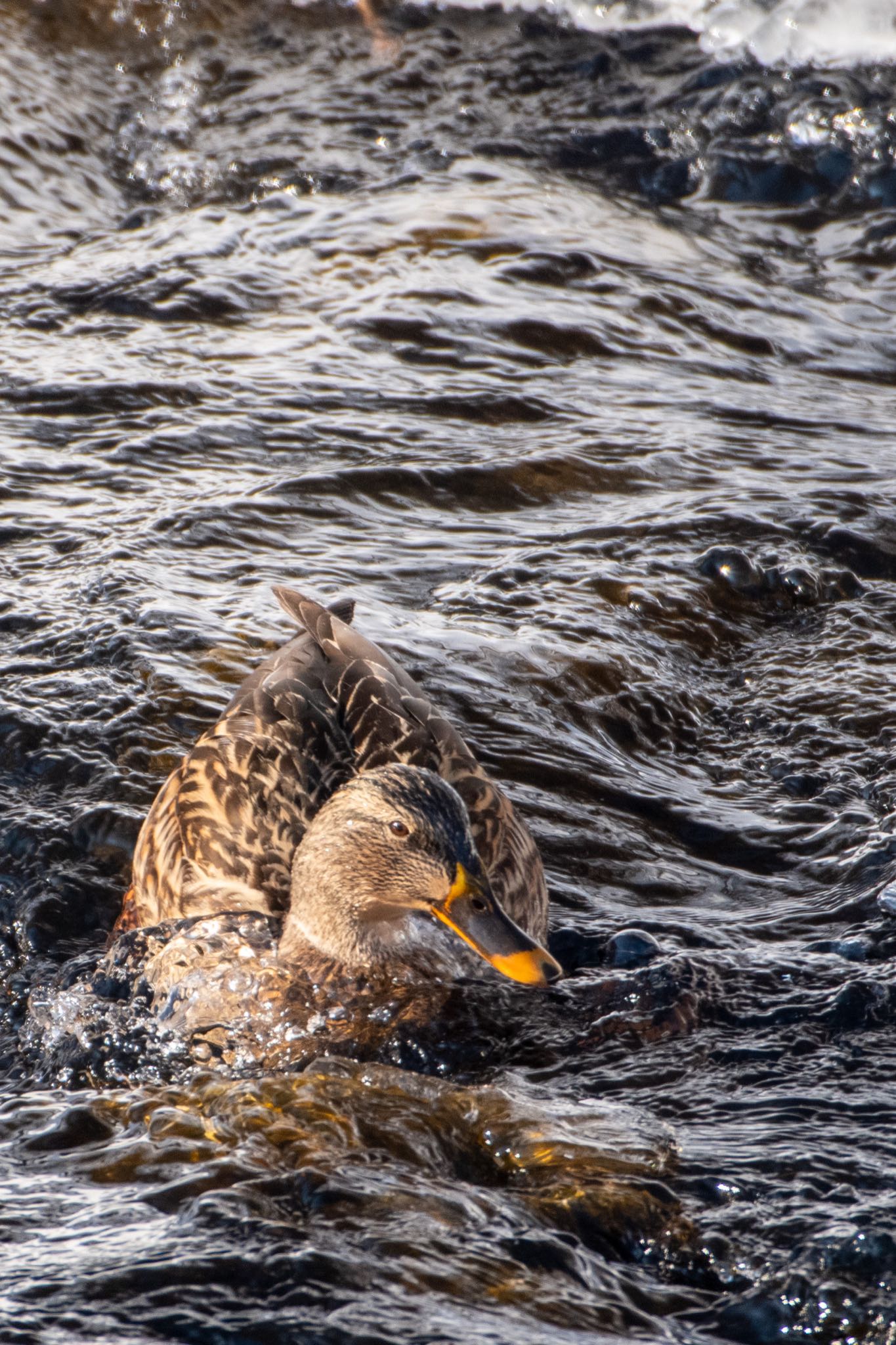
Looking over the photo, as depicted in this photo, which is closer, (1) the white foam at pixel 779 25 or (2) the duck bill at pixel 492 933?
(2) the duck bill at pixel 492 933

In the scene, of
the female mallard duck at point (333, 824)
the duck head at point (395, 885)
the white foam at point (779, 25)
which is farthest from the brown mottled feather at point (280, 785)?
the white foam at point (779, 25)

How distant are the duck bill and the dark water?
11.6 inches

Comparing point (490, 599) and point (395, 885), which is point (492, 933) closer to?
point (395, 885)

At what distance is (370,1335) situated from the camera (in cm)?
300

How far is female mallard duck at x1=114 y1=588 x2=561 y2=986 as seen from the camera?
4.36m

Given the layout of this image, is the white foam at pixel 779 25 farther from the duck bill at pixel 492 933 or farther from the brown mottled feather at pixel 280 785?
the duck bill at pixel 492 933

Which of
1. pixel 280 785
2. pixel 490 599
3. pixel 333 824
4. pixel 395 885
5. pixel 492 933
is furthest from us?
pixel 490 599

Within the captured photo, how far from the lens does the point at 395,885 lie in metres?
4.38

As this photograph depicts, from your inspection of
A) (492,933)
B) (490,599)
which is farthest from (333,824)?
(490,599)

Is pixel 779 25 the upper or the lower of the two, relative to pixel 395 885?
upper

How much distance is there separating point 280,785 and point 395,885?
610mm

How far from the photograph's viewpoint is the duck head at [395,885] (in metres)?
4.05

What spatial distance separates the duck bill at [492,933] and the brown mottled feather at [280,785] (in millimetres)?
464

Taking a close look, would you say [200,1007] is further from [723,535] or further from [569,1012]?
[723,535]
